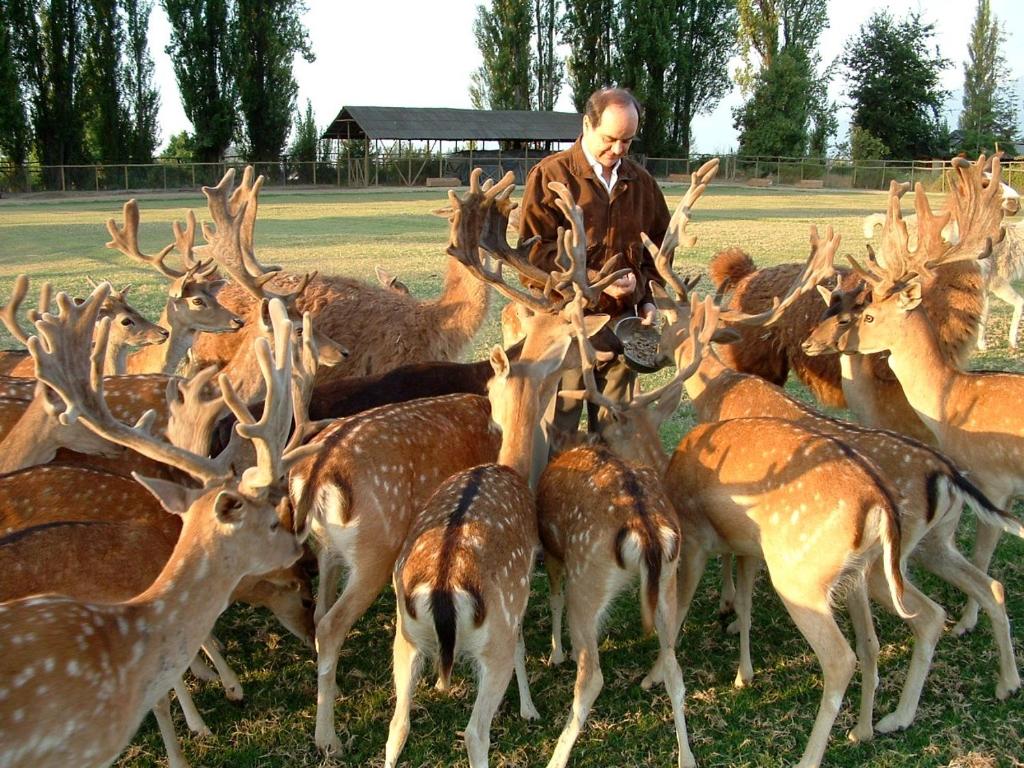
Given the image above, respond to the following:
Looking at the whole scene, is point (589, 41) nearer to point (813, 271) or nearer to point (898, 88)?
point (898, 88)

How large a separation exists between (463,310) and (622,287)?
2007 mm

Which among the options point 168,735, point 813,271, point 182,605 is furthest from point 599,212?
point 168,735

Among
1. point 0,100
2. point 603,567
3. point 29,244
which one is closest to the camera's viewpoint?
point 603,567

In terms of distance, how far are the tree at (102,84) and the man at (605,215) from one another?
42783 millimetres

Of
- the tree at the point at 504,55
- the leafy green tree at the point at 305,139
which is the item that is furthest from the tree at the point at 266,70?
the tree at the point at 504,55

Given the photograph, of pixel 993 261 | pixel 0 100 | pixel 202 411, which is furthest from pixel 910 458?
pixel 0 100

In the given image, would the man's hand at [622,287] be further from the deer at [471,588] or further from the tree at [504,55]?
the tree at [504,55]

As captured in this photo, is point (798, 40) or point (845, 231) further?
point (798, 40)

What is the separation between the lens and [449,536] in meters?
3.30

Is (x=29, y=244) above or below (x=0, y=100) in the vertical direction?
below

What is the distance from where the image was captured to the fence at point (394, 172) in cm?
3881

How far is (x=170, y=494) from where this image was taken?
3.09 metres

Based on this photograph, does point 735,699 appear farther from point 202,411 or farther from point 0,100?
point 0,100

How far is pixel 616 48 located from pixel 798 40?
32.4ft
